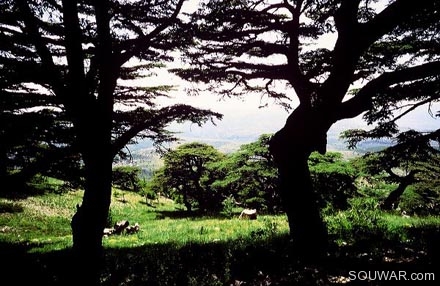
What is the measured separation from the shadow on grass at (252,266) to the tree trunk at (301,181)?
0.41m

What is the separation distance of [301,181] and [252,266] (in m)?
2.25

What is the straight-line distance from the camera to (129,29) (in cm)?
864

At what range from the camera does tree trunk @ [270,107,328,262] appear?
6980mm

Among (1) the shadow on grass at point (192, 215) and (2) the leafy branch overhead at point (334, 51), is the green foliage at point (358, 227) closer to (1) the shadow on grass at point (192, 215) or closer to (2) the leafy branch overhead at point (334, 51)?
(2) the leafy branch overhead at point (334, 51)

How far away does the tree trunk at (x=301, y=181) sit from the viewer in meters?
6.98

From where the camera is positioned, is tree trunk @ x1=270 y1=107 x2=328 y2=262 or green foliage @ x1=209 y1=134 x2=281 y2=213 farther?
green foliage @ x1=209 y1=134 x2=281 y2=213

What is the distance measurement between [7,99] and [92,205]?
185 inches

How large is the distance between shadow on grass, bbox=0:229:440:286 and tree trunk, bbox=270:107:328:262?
405 millimetres

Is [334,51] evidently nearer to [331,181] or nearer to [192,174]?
[331,181]

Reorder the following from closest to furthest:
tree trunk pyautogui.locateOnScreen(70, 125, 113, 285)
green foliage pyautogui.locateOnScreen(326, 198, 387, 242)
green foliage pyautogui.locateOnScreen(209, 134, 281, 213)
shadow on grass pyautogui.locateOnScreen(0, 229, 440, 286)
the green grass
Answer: shadow on grass pyautogui.locateOnScreen(0, 229, 440, 286), tree trunk pyautogui.locateOnScreen(70, 125, 113, 285), green foliage pyautogui.locateOnScreen(326, 198, 387, 242), the green grass, green foliage pyautogui.locateOnScreen(209, 134, 281, 213)

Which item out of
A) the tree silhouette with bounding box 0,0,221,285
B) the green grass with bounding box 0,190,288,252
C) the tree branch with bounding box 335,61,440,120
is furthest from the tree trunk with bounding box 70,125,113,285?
the green grass with bounding box 0,190,288,252

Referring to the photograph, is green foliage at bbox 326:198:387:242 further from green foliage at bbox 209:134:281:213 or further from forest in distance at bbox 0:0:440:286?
green foliage at bbox 209:134:281:213

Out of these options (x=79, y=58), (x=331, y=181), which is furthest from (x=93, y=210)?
(x=331, y=181)

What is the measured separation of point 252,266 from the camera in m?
6.47
